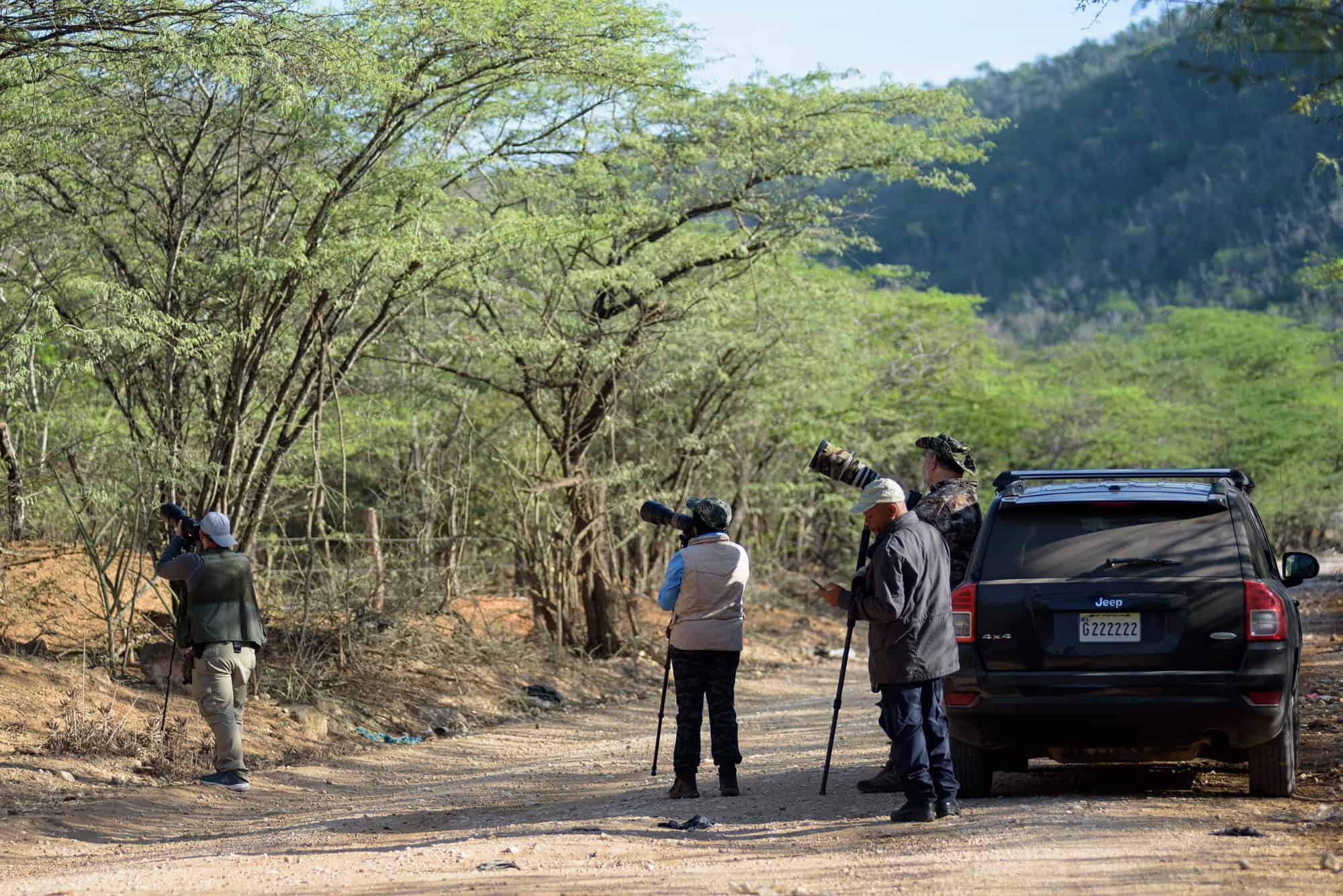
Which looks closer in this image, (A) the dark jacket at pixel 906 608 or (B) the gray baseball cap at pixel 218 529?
(A) the dark jacket at pixel 906 608

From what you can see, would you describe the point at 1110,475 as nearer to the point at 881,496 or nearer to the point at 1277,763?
the point at 881,496

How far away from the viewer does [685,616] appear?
8297mm

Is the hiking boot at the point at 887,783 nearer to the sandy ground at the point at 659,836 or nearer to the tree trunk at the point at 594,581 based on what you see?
the sandy ground at the point at 659,836

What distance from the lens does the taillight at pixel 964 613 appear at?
23.6 ft

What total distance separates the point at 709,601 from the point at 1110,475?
2336 mm

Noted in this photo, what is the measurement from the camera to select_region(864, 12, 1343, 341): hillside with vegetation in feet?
330

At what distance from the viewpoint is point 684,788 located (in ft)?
27.0

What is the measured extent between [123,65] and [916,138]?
9.85 m

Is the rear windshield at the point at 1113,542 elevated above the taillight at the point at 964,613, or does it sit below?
above

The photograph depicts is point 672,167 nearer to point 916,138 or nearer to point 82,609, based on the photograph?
point 916,138

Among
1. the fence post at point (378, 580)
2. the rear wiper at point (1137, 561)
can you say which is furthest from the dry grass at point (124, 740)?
the rear wiper at point (1137, 561)

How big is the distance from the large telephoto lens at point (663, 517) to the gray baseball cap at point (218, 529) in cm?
297

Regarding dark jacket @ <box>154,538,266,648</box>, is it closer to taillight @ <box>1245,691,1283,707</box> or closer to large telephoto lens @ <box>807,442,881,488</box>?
large telephoto lens @ <box>807,442,881,488</box>

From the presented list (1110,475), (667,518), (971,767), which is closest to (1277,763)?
(971,767)
